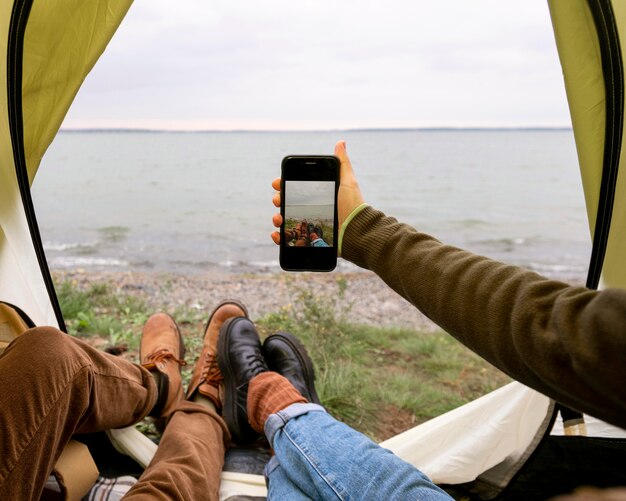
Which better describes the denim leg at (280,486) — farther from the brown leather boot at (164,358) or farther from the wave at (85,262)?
the wave at (85,262)

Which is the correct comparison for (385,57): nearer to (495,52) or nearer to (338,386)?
(495,52)

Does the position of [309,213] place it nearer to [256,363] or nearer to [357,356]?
[256,363]

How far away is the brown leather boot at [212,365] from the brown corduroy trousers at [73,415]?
0.20m

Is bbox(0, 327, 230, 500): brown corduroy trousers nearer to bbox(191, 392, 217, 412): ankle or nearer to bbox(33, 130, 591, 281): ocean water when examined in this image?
bbox(191, 392, 217, 412): ankle

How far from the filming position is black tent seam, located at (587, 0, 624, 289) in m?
0.99

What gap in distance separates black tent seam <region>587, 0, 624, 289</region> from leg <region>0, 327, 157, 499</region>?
1.10 meters

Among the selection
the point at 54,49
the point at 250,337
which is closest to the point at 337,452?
the point at 250,337

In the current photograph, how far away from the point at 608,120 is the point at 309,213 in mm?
671

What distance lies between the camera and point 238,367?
1460mm

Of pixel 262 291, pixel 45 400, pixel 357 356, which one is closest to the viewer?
pixel 45 400

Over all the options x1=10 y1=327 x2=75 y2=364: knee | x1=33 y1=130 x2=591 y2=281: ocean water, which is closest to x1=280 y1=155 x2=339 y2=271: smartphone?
x1=10 y1=327 x2=75 y2=364: knee

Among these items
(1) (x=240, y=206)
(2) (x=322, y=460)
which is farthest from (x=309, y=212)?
(1) (x=240, y=206)

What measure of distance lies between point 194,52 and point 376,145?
7256 mm

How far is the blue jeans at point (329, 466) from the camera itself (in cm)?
84
